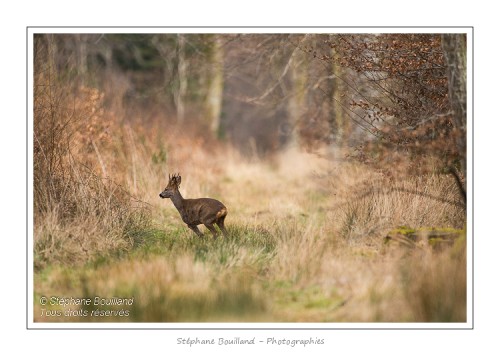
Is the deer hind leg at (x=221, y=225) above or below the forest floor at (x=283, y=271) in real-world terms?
above

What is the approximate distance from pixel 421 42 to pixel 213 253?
362cm

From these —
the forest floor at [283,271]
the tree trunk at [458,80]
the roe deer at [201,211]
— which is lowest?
the forest floor at [283,271]

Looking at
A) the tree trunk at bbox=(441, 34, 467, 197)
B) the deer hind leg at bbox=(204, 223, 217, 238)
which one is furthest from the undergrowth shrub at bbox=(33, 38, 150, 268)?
the tree trunk at bbox=(441, 34, 467, 197)

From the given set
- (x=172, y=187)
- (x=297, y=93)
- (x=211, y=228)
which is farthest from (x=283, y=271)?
(x=297, y=93)

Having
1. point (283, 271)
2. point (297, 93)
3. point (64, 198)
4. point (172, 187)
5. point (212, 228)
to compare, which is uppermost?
point (297, 93)

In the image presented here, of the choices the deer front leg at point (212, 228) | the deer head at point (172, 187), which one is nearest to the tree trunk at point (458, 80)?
the deer front leg at point (212, 228)

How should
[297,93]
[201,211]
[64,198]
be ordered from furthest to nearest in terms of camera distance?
[297,93] → [201,211] → [64,198]

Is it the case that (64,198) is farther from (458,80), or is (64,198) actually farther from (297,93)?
(297,93)

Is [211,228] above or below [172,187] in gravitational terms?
below

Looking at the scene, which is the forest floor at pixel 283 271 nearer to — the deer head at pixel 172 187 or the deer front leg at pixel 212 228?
the deer front leg at pixel 212 228

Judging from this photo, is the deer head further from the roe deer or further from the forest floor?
the forest floor

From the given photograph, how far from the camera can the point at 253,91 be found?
33.8 metres

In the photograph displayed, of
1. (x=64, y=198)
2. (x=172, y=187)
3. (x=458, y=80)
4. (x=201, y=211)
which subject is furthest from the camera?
(x=172, y=187)
